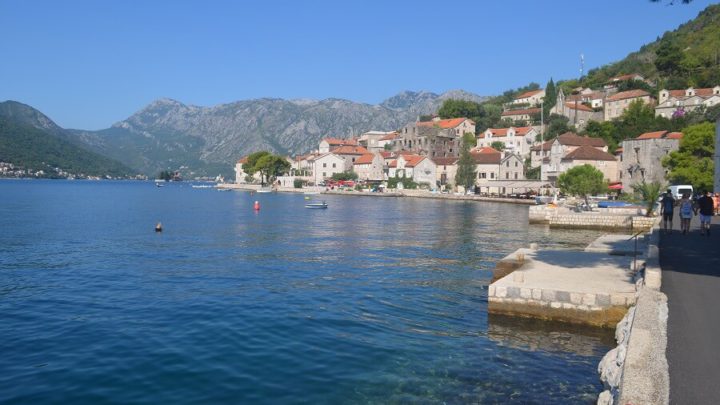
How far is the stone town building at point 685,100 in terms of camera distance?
3676 inches

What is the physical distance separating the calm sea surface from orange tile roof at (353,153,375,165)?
10876cm

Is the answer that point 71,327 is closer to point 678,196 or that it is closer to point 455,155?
point 678,196

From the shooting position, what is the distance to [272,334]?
14078 mm

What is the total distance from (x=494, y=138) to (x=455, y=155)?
1478 cm

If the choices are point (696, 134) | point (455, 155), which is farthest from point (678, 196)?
point (455, 155)

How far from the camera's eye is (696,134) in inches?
2598

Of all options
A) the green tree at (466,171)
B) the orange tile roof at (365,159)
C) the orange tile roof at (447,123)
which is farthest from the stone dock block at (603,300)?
the orange tile roof at (447,123)

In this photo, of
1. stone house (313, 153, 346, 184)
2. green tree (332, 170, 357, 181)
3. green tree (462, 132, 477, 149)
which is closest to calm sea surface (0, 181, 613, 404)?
green tree (462, 132, 477, 149)

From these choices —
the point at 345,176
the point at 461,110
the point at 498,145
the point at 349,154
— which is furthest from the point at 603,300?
the point at 461,110

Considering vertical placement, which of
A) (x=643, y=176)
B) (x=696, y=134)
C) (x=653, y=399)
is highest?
(x=696, y=134)

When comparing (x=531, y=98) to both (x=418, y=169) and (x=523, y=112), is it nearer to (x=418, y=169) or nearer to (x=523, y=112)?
(x=523, y=112)

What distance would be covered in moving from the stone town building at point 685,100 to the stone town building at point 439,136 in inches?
1909

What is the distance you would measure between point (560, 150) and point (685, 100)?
91.4ft

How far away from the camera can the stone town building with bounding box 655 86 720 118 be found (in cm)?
9338
